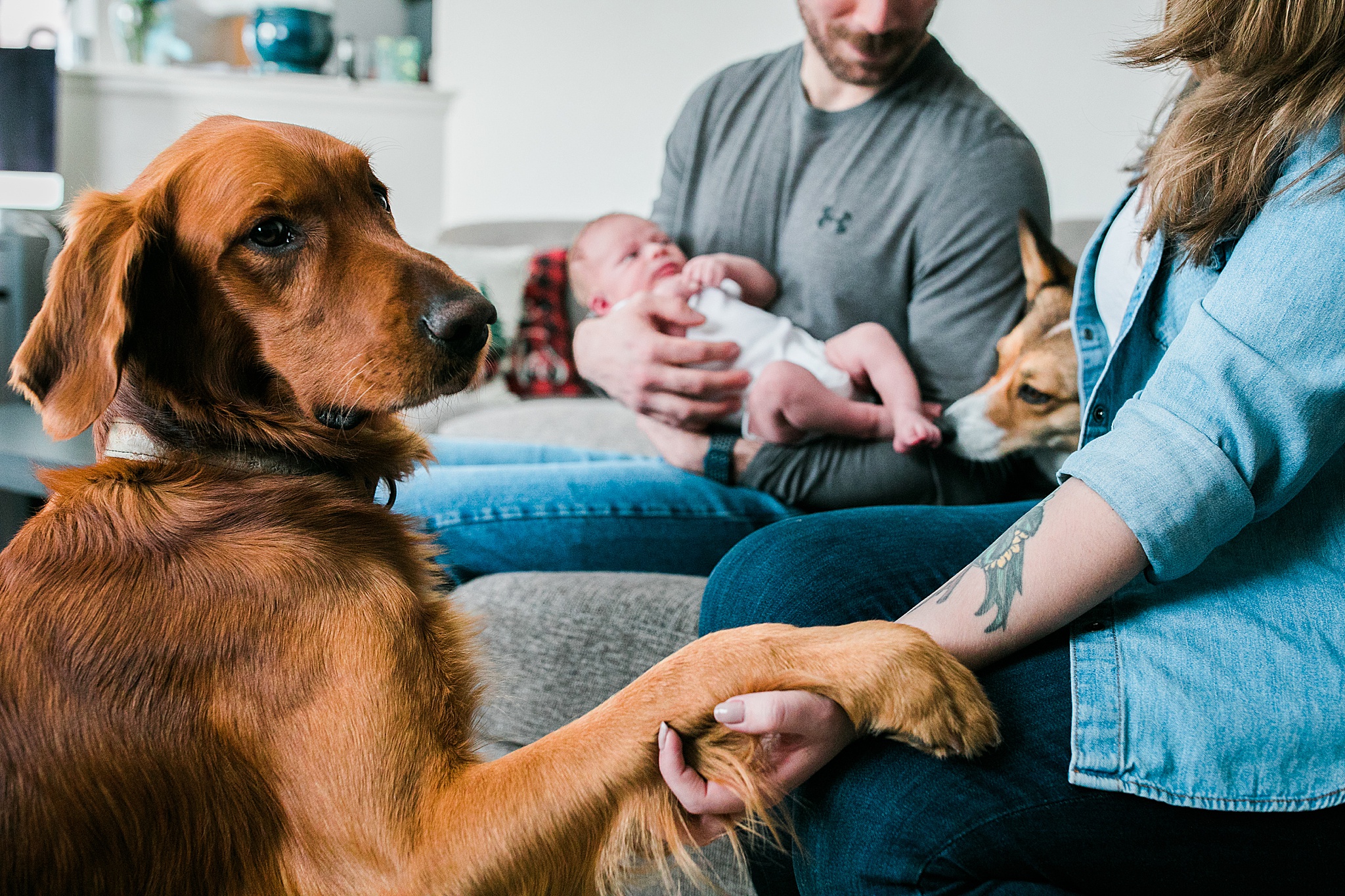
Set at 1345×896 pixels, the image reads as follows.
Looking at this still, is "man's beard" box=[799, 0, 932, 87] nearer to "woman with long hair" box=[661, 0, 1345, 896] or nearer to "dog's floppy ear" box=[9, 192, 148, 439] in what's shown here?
"woman with long hair" box=[661, 0, 1345, 896]

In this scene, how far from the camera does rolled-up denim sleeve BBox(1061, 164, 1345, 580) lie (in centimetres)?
78

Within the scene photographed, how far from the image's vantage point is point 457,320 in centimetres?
102

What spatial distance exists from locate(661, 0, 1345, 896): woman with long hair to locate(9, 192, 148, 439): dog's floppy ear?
0.64 meters

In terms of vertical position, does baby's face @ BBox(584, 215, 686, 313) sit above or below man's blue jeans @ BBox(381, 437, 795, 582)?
above

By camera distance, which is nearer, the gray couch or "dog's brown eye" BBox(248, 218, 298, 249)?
"dog's brown eye" BBox(248, 218, 298, 249)

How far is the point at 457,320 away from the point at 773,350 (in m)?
0.96

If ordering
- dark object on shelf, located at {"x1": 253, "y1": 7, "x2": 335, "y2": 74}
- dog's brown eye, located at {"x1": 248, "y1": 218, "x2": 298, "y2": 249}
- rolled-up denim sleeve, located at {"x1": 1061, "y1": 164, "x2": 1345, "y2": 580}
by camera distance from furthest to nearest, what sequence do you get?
dark object on shelf, located at {"x1": 253, "y1": 7, "x2": 335, "y2": 74}, dog's brown eye, located at {"x1": 248, "y1": 218, "x2": 298, "y2": 249}, rolled-up denim sleeve, located at {"x1": 1061, "y1": 164, "x2": 1345, "y2": 580}

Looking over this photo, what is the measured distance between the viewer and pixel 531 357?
3.63 metres

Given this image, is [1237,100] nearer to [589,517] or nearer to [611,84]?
[589,517]

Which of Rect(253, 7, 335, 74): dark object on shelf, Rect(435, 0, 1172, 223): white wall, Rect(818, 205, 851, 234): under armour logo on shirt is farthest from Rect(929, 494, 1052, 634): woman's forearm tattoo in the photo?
Rect(253, 7, 335, 74): dark object on shelf

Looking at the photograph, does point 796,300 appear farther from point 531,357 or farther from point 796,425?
point 531,357

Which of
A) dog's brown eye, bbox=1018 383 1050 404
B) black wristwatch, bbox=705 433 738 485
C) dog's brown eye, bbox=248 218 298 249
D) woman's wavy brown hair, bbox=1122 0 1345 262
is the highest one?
woman's wavy brown hair, bbox=1122 0 1345 262

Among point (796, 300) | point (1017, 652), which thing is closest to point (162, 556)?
point (1017, 652)

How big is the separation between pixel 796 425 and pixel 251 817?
42.6 inches
